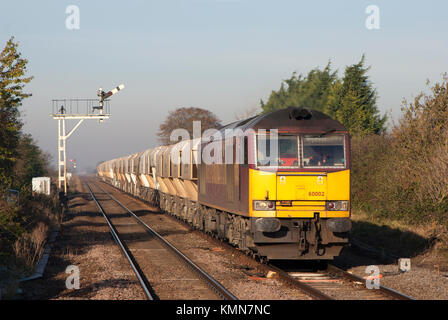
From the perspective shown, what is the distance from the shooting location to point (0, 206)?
49.7 ft

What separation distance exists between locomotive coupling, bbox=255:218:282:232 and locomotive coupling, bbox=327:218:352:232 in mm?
1116

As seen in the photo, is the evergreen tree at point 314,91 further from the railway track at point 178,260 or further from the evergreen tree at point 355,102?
the railway track at point 178,260

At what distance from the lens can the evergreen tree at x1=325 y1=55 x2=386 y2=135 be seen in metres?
39.5

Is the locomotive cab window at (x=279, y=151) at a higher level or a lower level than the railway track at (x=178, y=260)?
higher

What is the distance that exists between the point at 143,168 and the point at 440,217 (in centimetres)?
2446

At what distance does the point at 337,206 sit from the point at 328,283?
1818 millimetres

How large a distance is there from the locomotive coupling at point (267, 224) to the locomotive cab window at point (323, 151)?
4.69ft

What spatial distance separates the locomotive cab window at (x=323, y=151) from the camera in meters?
12.5

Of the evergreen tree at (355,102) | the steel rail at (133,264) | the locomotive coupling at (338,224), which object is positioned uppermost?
the evergreen tree at (355,102)

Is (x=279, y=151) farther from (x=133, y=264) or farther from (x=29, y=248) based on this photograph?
(x=29, y=248)

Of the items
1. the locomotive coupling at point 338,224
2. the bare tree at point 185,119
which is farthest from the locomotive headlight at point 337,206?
the bare tree at point 185,119

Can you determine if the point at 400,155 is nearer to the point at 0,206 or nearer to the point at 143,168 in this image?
the point at 0,206

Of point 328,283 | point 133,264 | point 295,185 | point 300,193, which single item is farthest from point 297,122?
point 133,264

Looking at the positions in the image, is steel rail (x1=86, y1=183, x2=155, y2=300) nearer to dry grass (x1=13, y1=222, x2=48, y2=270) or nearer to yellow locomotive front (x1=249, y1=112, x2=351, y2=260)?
dry grass (x1=13, y1=222, x2=48, y2=270)
